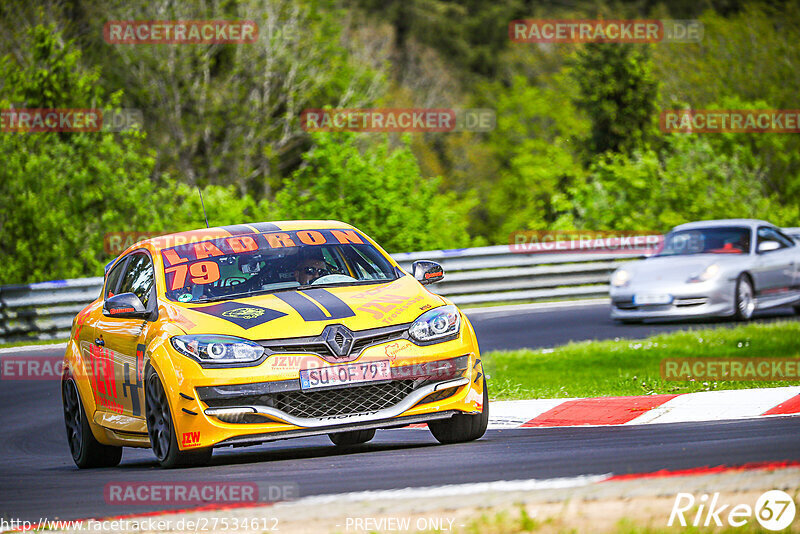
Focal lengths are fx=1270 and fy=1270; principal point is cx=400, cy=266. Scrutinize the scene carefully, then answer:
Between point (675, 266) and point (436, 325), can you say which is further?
point (675, 266)

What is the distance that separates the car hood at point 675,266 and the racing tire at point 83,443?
9.47 meters

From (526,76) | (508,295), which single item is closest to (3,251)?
(508,295)

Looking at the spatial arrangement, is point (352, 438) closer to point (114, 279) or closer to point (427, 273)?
point (427, 273)

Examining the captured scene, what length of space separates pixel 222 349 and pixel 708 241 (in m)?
12.0

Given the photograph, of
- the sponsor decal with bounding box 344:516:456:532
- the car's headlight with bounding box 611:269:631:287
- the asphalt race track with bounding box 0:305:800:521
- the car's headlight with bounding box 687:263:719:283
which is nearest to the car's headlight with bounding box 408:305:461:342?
the asphalt race track with bounding box 0:305:800:521

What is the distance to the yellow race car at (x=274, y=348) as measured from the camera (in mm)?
7422

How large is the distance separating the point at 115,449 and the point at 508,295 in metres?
13.1

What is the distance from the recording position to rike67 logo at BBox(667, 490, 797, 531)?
184 inches

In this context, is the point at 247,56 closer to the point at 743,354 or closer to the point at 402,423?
the point at 743,354

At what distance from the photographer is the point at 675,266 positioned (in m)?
17.2

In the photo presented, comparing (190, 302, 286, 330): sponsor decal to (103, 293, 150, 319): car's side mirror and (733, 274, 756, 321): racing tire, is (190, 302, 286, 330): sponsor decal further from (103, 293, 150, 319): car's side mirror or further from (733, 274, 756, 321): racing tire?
(733, 274, 756, 321): racing tire

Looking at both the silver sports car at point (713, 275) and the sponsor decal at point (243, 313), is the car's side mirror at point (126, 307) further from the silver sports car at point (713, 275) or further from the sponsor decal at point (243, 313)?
the silver sports car at point (713, 275)

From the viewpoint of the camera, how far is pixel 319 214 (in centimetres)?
2364

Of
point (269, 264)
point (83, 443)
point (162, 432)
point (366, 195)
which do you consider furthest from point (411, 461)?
point (366, 195)
